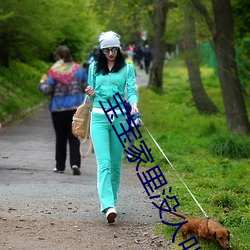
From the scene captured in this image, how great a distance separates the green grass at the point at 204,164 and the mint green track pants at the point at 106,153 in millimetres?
611

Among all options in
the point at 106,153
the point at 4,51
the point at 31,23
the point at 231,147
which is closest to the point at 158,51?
the point at 4,51

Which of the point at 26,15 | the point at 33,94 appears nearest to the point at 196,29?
the point at 33,94

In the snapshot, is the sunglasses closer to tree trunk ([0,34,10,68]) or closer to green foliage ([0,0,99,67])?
green foliage ([0,0,99,67])

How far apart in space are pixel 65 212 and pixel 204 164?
4720 millimetres

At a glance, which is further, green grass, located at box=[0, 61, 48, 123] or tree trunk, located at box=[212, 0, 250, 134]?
green grass, located at box=[0, 61, 48, 123]

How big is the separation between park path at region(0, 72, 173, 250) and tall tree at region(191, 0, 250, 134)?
4.84m

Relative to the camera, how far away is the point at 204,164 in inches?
490

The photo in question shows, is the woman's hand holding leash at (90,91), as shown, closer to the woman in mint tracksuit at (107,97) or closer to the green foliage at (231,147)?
the woman in mint tracksuit at (107,97)

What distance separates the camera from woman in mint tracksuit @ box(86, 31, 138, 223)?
24.9 ft

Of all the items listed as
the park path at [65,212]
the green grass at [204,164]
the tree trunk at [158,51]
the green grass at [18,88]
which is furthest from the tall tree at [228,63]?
the tree trunk at [158,51]

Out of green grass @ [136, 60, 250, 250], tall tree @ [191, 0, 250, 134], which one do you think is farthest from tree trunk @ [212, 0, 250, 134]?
green grass @ [136, 60, 250, 250]

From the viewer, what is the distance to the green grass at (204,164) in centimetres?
773

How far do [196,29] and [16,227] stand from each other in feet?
61.5

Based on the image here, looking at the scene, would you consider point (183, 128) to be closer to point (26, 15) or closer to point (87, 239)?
point (26, 15)
